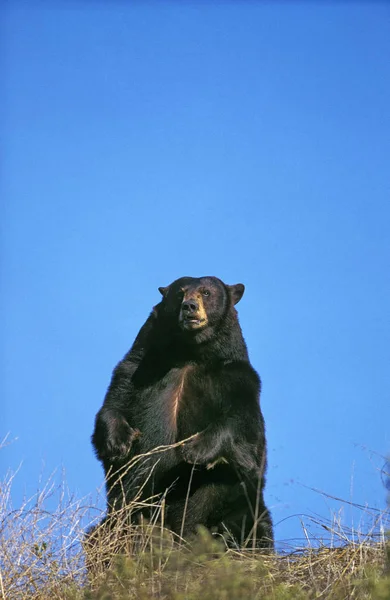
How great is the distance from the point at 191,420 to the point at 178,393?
325mm

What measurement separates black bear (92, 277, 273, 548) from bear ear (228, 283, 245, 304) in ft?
0.71

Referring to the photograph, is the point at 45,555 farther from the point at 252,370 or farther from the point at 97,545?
the point at 252,370

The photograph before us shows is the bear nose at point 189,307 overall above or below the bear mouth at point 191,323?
above

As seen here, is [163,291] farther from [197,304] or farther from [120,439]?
[120,439]

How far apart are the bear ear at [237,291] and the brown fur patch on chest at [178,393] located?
3.34 feet

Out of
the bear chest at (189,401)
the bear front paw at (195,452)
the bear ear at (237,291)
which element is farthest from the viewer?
the bear ear at (237,291)

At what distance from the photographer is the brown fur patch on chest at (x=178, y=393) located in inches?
366

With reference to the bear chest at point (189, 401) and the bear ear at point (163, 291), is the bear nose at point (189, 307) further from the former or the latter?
the bear chest at point (189, 401)

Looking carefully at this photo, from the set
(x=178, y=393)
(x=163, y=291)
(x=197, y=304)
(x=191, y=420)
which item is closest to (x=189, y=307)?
(x=197, y=304)

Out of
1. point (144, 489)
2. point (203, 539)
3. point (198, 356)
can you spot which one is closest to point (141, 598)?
point (203, 539)

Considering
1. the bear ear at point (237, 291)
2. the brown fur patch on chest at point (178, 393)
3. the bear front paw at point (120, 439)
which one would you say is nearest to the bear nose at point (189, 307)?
the brown fur patch on chest at point (178, 393)

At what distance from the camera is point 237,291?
10195 millimetres

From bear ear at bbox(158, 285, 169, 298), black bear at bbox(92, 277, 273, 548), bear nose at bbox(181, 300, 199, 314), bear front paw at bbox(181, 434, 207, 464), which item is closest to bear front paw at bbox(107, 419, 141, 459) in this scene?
black bear at bbox(92, 277, 273, 548)

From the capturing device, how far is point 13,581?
6.77 metres
